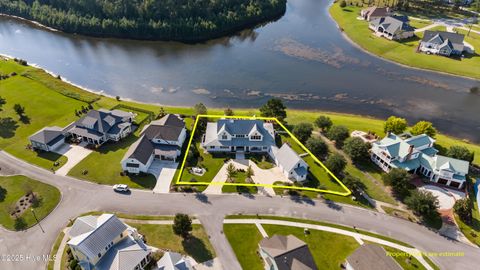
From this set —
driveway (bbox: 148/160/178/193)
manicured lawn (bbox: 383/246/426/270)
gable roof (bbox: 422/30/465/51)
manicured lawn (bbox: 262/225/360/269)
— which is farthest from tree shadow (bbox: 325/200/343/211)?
gable roof (bbox: 422/30/465/51)

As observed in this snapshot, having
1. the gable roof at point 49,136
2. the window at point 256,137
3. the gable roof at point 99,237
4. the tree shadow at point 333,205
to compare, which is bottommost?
the tree shadow at point 333,205

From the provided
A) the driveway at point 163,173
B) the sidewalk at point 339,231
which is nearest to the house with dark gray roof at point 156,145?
the driveway at point 163,173

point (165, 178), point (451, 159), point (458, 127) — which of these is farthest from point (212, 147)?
point (458, 127)

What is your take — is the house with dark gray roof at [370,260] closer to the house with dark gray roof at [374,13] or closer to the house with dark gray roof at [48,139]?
the house with dark gray roof at [48,139]

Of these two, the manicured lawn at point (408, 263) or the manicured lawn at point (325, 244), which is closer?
the manicured lawn at point (408, 263)

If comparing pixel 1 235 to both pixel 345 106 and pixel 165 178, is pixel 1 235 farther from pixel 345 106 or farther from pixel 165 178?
pixel 345 106

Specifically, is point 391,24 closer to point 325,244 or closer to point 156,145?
point 156,145
